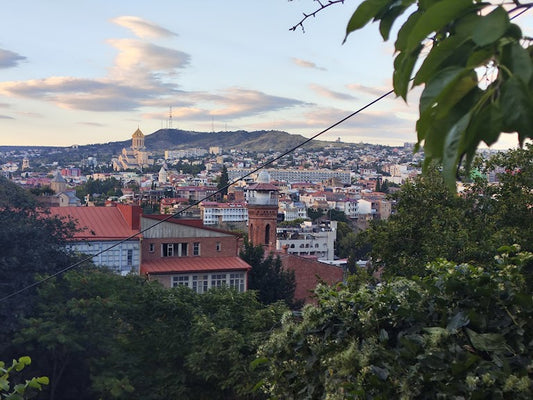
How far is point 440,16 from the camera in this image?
32.4 inches

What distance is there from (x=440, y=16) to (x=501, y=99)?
15cm

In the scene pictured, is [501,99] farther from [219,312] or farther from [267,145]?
[267,145]

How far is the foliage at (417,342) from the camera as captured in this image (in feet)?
7.98

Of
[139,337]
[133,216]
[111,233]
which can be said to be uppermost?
[133,216]

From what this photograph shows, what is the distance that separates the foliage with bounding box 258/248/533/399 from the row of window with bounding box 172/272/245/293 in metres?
21.3

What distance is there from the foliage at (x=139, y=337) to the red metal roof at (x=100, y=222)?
9.83 m

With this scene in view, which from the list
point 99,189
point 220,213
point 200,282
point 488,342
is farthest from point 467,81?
point 99,189

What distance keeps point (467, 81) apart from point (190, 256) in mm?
25786

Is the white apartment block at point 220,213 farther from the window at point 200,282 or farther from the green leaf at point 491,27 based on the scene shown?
the green leaf at point 491,27

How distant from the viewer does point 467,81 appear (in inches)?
31.8

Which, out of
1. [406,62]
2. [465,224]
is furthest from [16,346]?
[406,62]

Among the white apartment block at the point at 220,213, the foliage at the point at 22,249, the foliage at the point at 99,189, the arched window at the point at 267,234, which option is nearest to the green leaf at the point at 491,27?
the foliage at the point at 22,249

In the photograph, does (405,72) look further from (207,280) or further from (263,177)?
(263,177)

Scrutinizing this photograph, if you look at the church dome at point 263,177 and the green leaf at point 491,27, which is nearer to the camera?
the green leaf at point 491,27
